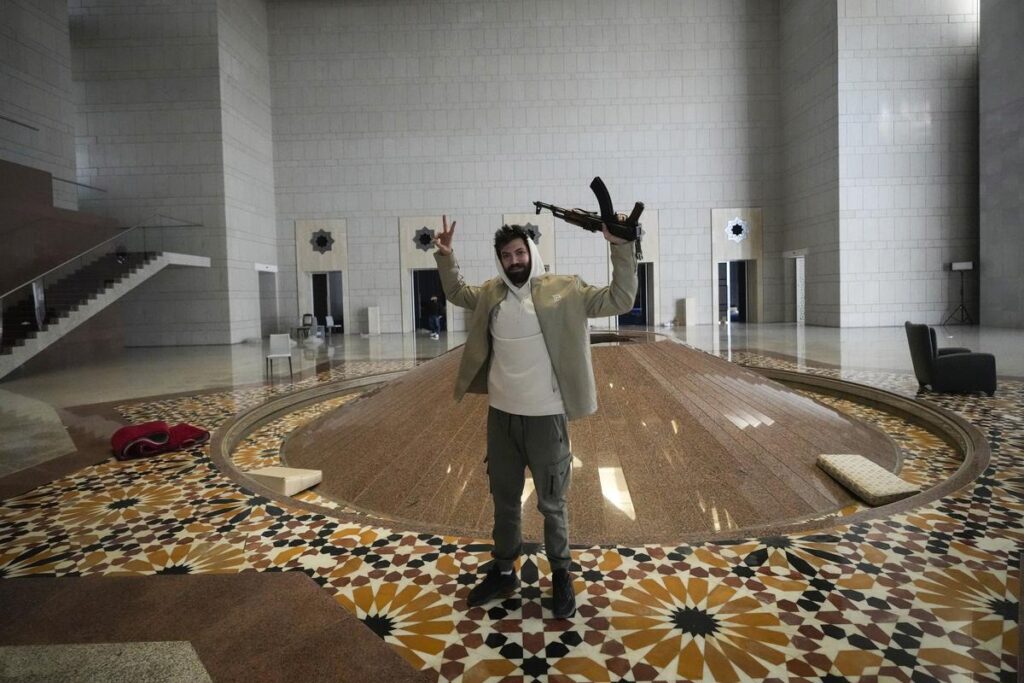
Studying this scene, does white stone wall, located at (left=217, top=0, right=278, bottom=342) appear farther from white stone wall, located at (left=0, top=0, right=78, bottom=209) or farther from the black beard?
the black beard

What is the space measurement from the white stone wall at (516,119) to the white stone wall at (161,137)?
3.10m

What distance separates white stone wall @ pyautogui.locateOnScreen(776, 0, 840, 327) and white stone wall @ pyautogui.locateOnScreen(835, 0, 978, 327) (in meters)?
0.33

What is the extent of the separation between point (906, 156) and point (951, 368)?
10.8m

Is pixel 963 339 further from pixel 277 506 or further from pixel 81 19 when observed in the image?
pixel 81 19

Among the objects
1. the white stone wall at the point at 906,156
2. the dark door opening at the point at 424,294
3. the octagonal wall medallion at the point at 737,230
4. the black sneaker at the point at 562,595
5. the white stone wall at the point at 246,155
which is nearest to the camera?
the black sneaker at the point at 562,595

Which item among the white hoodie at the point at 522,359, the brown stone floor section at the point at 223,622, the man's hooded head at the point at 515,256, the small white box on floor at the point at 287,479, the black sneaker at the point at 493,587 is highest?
the man's hooded head at the point at 515,256

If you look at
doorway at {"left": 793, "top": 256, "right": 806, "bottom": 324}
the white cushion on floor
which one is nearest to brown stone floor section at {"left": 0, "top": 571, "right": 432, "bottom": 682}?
the white cushion on floor

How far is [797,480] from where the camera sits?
3.53 m

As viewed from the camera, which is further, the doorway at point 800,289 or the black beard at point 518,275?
the doorway at point 800,289

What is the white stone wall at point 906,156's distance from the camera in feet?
44.2

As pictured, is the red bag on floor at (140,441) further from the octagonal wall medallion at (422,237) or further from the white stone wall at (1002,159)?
the white stone wall at (1002,159)

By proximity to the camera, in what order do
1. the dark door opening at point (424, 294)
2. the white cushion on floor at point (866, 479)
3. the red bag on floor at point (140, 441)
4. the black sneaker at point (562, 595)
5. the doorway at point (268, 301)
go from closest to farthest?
1. the black sneaker at point (562, 595)
2. the white cushion on floor at point (866, 479)
3. the red bag on floor at point (140, 441)
4. the doorway at point (268, 301)
5. the dark door opening at point (424, 294)

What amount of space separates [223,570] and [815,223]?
Result: 16224mm

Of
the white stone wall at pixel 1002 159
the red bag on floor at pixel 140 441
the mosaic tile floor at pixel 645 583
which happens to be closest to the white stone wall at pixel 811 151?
the white stone wall at pixel 1002 159
